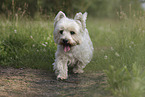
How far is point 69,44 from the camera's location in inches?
165

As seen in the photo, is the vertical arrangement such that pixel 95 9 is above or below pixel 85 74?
above

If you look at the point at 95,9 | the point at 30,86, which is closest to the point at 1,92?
the point at 30,86

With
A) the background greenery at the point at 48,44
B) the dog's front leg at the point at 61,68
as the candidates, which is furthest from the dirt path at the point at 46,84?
the background greenery at the point at 48,44

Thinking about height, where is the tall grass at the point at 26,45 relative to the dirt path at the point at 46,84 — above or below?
above

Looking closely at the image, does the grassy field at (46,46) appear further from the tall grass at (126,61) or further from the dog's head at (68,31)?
the dog's head at (68,31)

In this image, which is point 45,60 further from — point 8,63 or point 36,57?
point 8,63

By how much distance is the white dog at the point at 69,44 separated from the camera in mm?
3977

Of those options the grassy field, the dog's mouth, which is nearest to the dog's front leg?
the dog's mouth

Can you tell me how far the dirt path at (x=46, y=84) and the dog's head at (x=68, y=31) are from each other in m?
0.77

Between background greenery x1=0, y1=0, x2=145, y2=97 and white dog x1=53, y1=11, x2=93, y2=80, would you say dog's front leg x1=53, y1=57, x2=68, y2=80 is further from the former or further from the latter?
background greenery x1=0, y1=0, x2=145, y2=97

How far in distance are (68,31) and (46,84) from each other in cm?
121

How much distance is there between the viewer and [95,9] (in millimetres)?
Result: 26391

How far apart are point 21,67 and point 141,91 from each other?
350 centimetres

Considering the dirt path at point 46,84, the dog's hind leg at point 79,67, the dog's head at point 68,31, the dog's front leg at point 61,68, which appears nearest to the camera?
the dirt path at point 46,84
